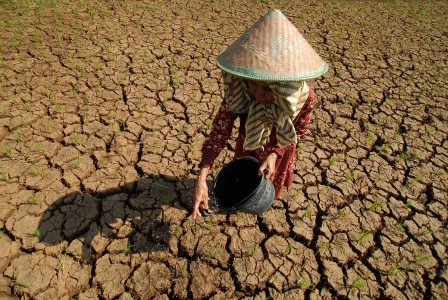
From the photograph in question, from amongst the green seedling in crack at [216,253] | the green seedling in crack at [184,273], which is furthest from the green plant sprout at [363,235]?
the green seedling in crack at [184,273]

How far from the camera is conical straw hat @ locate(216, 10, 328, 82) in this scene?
127 cm

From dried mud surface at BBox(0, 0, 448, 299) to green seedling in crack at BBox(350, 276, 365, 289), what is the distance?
0.01 m

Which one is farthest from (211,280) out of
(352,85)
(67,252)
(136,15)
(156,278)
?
(136,15)

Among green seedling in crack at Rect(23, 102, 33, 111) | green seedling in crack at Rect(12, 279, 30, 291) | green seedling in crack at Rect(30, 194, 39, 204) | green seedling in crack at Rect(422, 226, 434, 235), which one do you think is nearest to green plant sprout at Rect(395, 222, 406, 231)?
green seedling in crack at Rect(422, 226, 434, 235)

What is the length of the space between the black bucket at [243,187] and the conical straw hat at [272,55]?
2.17 feet

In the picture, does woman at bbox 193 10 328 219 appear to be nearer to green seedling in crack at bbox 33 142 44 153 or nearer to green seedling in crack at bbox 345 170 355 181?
green seedling in crack at bbox 345 170 355 181

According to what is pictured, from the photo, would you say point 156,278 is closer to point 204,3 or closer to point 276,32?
point 276,32

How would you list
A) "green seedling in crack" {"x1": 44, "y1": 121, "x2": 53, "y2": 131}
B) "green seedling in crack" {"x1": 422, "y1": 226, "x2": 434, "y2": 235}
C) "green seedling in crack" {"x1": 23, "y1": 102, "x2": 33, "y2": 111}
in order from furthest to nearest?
"green seedling in crack" {"x1": 23, "y1": 102, "x2": 33, "y2": 111}, "green seedling in crack" {"x1": 44, "y1": 121, "x2": 53, "y2": 131}, "green seedling in crack" {"x1": 422, "y1": 226, "x2": 434, "y2": 235}

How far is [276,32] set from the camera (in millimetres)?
1314

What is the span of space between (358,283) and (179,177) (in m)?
1.60

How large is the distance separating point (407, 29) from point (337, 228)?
4877mm

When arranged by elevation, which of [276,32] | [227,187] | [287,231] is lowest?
[287,231]

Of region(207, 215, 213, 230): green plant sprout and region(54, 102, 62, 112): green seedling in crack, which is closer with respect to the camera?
region(207, 215, 213, 230): green plant sprout

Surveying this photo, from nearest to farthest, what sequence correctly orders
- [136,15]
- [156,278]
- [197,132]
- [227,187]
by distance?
[156,278], [227,187], [197,132], [136,15]
